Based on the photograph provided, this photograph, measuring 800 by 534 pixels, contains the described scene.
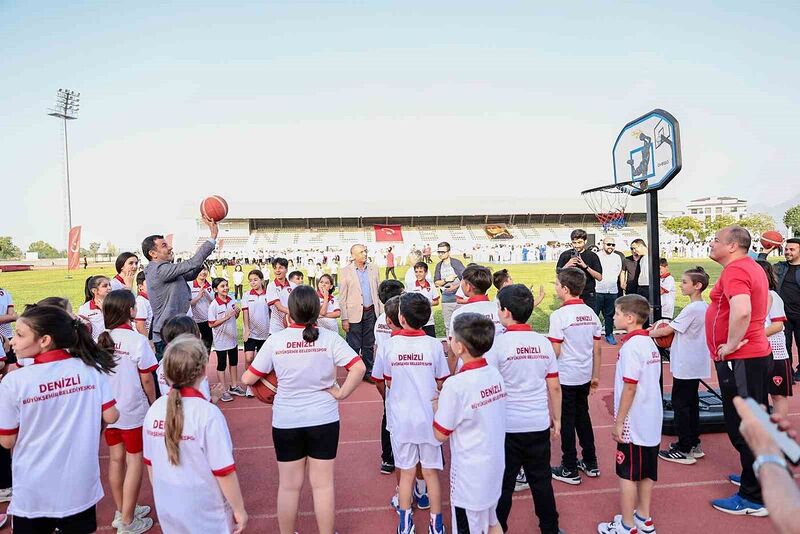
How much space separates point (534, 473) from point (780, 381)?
2.81 metres

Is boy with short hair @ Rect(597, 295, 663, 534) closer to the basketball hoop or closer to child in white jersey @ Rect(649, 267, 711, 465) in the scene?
child in white jersey @ Rect(649, 267, 711, 465)

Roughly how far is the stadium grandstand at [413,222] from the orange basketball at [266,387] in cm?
5409

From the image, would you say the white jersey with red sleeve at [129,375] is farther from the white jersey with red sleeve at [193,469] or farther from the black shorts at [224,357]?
the black shorts at [224,357]

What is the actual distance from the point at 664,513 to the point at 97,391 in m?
3.98

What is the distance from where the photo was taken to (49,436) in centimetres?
264

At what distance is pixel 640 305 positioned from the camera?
3541 millimetres

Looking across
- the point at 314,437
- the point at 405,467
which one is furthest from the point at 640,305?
the point at 314,437

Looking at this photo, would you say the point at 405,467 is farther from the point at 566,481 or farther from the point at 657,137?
the point at 657,137

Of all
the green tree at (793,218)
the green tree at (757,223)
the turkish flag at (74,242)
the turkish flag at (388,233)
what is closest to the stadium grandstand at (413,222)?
the turkish flag at (388,233)

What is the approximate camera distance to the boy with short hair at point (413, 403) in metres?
3.36

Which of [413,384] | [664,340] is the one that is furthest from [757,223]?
[413,384]

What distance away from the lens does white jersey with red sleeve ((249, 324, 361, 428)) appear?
10.1 ft

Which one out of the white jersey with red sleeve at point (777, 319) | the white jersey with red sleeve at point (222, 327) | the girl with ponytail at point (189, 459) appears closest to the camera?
the girl with ponytail at point (189, 459)

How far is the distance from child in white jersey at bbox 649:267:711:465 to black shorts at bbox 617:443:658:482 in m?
A: 1.64
